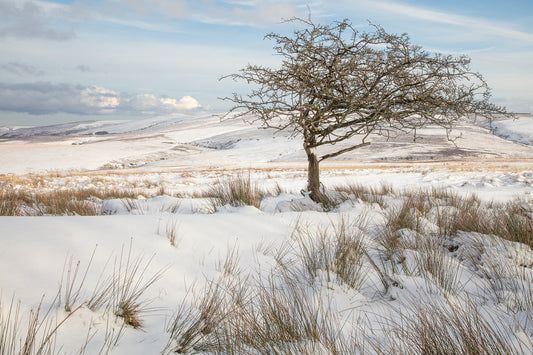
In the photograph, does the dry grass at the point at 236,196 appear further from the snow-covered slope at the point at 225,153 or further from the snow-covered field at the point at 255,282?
the snow-covered slope at the point at 225,153

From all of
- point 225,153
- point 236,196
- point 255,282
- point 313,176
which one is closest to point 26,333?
point 255,282

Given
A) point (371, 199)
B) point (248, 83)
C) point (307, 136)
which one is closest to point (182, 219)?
point (248, 83)

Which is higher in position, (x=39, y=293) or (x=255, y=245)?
(x=39, y=293)

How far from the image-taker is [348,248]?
2.71 metres

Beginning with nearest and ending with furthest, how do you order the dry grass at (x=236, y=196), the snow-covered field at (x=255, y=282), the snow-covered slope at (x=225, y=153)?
the snow-covered field at (x=255, y=282) → the dry grass at (x=236, y=196) → the snow-covered slope at (x=225, y=153)

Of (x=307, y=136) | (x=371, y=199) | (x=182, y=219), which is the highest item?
(x=307, y=136)

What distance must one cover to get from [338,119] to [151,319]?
4528 mm

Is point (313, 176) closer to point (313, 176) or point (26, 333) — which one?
point (313, 176)

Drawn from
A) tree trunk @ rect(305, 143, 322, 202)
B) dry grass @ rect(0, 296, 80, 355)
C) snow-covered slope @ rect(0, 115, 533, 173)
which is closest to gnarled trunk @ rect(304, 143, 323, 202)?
tree trunk @ rect(305, 143, 322, 202)

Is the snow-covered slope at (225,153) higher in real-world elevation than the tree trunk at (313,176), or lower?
lower

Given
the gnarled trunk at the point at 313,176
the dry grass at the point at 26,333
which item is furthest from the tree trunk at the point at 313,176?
the dry grass at the point at 26,333

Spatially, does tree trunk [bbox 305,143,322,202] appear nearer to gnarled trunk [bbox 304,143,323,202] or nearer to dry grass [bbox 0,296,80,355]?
gnarled trunk [bbox 304,143,323,202]

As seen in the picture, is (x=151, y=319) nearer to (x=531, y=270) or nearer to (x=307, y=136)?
(x=531, y=270)

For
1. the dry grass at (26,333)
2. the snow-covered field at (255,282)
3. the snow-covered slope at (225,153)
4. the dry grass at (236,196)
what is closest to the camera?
the dry grass at (26,333)
